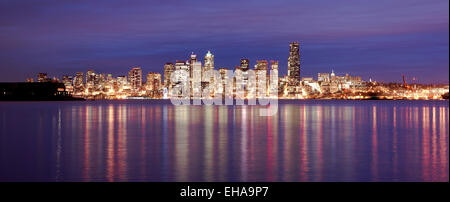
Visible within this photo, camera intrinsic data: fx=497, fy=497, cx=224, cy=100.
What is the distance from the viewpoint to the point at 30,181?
64.3 feet

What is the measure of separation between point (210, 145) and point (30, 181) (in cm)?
1524
